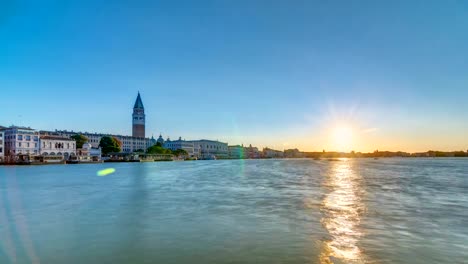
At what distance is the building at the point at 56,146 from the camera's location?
126 m

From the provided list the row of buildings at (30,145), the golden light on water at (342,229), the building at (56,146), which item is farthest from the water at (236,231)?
the building at (56,146)

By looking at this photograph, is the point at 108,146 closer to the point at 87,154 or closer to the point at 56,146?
the point at 87,154

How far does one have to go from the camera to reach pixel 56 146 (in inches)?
5202

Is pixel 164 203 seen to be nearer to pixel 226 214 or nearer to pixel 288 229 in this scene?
pixel 226 214

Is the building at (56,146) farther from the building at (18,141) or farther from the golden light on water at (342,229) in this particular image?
the golden light on water at (342,229)

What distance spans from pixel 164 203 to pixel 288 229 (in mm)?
11150

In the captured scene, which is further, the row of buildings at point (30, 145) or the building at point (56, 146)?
the building at point (56, 146)

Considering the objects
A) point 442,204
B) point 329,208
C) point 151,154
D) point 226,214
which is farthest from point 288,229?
point 151,154

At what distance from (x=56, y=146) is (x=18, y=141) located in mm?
17216

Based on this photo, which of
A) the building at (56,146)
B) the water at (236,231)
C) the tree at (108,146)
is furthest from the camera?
the tree at (108,146)

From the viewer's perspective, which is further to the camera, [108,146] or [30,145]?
[108,146]

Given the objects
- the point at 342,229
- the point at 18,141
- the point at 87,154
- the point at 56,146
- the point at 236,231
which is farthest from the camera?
the point at 87,154

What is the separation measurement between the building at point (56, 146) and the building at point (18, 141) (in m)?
3.20

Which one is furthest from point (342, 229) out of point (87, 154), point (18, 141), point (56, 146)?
point (87, 154)
